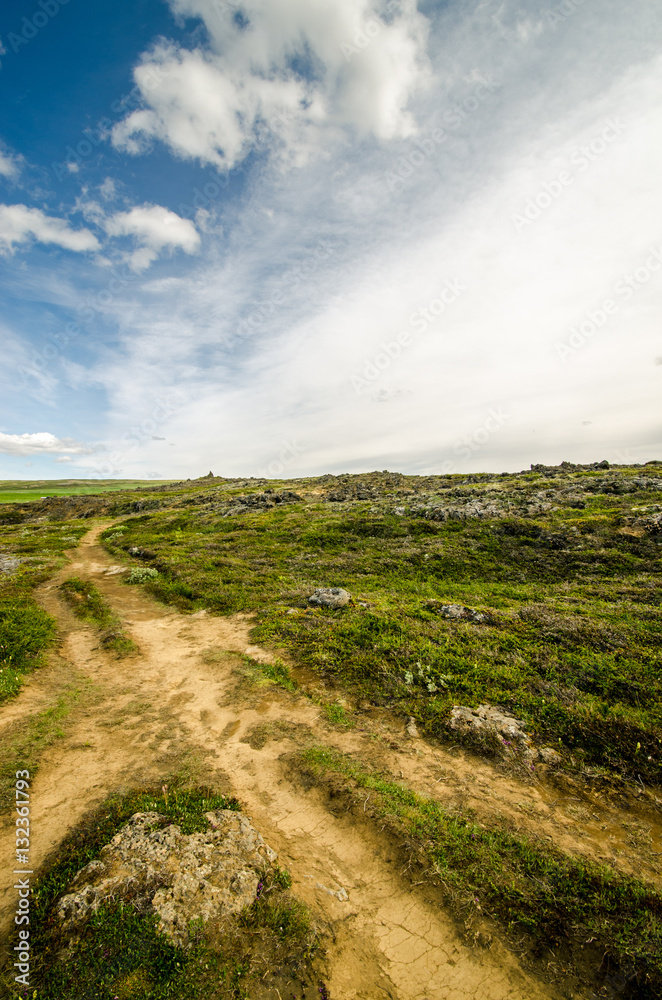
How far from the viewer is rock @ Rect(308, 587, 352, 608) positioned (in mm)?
17469

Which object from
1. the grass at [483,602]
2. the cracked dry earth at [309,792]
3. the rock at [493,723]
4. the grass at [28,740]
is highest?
the grass at [483,602]

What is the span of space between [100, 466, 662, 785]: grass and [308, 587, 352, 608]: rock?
54cm

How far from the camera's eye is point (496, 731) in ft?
30.7

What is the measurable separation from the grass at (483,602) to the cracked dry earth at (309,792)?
1.45 m

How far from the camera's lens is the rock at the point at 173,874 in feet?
17.8

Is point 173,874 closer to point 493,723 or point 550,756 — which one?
point 493,723

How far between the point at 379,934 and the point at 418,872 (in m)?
1.08

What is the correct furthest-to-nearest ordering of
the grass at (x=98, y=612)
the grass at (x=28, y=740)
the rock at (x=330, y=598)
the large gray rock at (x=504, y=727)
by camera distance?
1. the rock at (x=330, y=598)
2. the grass at (x=98, y=612)
3. the large gray rock at (x=504, y=727)
4. the grass at (x=28, y=740)

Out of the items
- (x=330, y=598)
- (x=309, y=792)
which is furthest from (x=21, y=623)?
(x=309, y=792)

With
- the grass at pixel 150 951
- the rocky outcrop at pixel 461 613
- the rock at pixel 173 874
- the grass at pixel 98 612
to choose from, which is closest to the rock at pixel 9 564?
the grass at pixel 98 612

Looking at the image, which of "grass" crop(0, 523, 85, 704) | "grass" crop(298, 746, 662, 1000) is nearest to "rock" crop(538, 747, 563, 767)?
"grass" crop(298, 746, 662, 1000)

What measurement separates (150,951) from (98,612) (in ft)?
52.9

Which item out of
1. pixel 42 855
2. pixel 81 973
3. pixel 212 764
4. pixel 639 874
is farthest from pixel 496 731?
pixel 42 855

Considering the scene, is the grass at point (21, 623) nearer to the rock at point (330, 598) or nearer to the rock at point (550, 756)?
the rock at point (330, 598)
